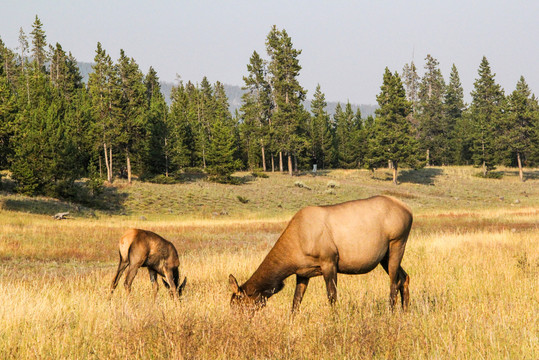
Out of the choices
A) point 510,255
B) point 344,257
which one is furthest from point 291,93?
point 344,257

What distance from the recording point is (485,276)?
8641 mm

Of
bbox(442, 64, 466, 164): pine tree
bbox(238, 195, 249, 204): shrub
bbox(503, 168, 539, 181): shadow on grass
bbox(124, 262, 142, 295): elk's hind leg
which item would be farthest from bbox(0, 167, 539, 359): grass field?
bbox(442, 64, 466, 164): pine tree

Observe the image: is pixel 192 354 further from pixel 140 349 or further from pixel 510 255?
pixel 510 255

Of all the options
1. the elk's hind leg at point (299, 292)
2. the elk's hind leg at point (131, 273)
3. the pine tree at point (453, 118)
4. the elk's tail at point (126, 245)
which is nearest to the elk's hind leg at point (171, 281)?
the elk's hind leg at point (131, 273)

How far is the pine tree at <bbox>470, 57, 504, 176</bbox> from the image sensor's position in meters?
75.4

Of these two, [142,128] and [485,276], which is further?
[142,128]

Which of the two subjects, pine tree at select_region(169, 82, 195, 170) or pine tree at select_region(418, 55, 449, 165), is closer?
pine tree at select_region(169, 82, 195, 170)

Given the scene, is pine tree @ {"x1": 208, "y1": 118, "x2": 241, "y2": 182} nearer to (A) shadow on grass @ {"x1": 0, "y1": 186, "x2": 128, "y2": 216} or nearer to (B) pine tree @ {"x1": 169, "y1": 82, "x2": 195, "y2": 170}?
(B) pine tree @ {"x1": 169, "y1": 82, "x2": 195, "y2": 170}

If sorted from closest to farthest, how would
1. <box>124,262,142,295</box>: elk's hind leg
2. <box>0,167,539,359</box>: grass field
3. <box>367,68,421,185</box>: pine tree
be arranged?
<box>0,167,539,359</box>: grass field, <box>124,262,142,295</box>: elk's hind leg, <box>367,68,421,185</box>: pine tree

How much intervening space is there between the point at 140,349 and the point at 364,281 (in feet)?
18.7

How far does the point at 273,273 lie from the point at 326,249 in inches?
33.6

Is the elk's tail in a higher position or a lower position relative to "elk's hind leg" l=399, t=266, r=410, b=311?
higher

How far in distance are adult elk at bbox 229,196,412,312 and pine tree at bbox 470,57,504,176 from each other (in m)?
77.8

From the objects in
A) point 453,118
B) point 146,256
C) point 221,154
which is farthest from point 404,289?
point 453,118
